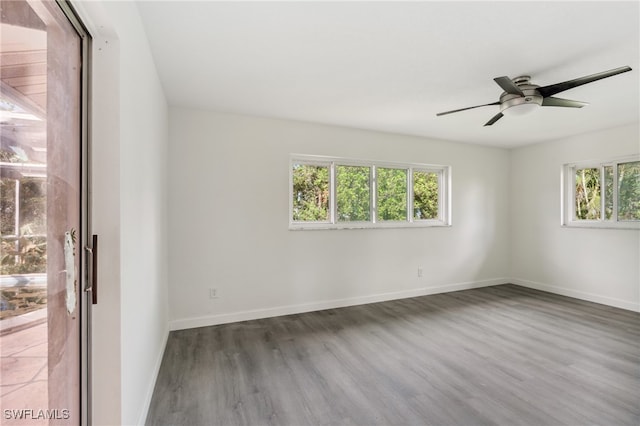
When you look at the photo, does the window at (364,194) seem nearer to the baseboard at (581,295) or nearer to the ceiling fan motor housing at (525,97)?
the baseboard at (581,295)

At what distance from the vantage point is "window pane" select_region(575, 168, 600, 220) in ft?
14.3

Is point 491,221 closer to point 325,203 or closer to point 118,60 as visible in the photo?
point 325,203

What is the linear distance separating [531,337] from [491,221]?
2.55 meters

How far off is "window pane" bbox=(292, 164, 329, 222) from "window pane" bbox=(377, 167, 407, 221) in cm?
85

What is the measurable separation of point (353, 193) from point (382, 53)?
7.28 feet

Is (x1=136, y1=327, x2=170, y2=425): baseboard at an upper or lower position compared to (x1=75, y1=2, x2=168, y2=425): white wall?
lower

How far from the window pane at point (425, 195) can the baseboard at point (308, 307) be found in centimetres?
115

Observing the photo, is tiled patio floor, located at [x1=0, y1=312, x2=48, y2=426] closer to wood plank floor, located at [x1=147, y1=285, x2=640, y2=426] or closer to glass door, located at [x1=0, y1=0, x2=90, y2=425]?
glass door, located at [x1=0, y1=0, x2=90, y2=425]

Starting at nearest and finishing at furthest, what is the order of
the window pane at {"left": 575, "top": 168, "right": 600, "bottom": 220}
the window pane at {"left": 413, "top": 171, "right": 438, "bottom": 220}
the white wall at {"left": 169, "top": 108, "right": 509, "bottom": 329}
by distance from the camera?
1. the white wall at {"left": 169, "top": 108, "right": 509, "bottom": 329}
2. the window pane at {"left": 575, "top": 168, "right": 600, "bottom": 220}
3. the window pane at {"left": 413, "top": 171, "right": 438, "bottom": 220}

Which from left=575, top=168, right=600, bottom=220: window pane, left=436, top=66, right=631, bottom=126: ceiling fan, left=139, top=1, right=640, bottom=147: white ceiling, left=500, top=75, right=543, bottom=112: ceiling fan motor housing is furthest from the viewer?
left=575, top=168, right=600, bottom=220: window pane

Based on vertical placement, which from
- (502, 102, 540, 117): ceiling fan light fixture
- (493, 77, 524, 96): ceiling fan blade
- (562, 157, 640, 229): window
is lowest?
(562, 157, 640, 229): window

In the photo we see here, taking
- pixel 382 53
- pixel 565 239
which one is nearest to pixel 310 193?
pixel 382 53

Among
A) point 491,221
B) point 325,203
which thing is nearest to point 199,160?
point 325,203

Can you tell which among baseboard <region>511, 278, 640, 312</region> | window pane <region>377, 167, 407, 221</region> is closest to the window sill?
baseboard <region>511, 278, 640, 312</region>
